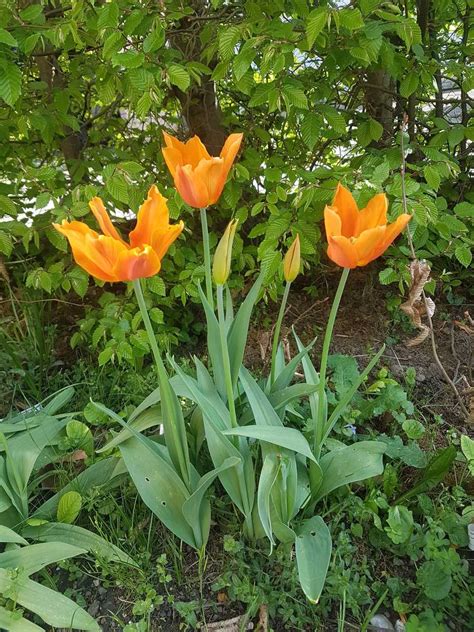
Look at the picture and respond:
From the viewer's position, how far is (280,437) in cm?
113

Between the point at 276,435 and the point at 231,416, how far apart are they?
0.14 meters

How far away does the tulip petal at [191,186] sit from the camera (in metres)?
0.98

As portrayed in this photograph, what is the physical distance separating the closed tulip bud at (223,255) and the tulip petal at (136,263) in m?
0.13

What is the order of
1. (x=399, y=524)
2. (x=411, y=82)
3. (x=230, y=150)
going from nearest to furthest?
(x=230, y=150), (x=399, y=524), (x=411, y=82)

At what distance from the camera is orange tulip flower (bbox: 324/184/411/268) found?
957 mm

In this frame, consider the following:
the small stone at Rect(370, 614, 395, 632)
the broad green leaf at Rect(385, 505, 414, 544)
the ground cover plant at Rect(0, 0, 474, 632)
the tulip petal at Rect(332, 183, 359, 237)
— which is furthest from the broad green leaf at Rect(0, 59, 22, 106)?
the small stone at Rect(370, 614, 395, 632)

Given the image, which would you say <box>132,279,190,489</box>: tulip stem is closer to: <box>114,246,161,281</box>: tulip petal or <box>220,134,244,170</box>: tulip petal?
<box>114,246,161,281</box>: tulip petal

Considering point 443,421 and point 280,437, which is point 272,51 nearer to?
point 280,437

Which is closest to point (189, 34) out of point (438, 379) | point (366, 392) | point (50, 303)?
point (50, 303)

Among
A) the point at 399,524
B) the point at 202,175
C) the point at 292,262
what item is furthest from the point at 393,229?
the point at 399,524

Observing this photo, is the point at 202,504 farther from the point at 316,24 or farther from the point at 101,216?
the point at 316,24

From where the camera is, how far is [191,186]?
100cm

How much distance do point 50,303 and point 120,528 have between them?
1.22 meters

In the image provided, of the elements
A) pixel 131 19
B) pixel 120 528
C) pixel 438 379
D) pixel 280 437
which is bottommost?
pixel 438 379
